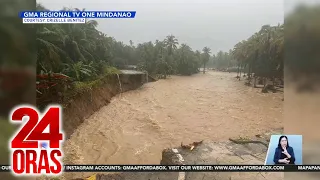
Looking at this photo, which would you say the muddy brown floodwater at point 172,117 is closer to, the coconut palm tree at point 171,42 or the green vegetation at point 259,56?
the green vegetation at point 259,56

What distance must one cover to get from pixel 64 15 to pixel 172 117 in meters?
1.97

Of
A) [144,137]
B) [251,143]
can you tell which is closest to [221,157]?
[251,143]

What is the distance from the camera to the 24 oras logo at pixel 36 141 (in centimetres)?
339

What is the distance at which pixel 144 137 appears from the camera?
3.76 metres

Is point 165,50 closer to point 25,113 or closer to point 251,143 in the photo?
point 251,143

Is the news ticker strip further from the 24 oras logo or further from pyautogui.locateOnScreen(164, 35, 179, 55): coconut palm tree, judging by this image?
pyautogui.locateOnScreen(164, 35, 179, 55): coconut palm tree

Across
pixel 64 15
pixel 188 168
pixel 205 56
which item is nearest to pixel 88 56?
pixel 64 15

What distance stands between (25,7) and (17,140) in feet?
5.51

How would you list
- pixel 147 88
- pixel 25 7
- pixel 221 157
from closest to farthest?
1. pixel 25 7
2. pixel 221 157
3. pixel 147 88

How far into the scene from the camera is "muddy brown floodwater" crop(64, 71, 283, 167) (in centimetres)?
368

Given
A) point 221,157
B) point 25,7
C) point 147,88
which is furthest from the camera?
point 147,88

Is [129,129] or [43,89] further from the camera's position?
[129,129]

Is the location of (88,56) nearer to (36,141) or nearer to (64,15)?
(64,15)

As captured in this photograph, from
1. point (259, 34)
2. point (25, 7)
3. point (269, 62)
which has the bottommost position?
point (269, 62)
